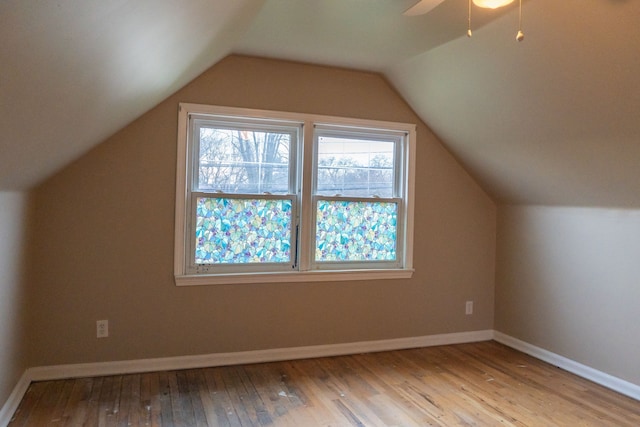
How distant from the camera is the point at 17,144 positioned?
1680 millimetres

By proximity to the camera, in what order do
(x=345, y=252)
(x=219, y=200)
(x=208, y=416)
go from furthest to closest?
1. (x=345, y=252)
2. (x=219, y=200)
3. (x=208, y=416)

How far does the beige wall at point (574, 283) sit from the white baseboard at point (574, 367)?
4 centimetres

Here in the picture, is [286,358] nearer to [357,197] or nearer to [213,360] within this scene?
[213,360]

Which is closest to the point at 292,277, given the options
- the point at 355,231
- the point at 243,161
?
the point at 355,231

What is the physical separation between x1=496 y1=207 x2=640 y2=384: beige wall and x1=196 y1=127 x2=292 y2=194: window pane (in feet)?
6.99

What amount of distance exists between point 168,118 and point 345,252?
173 centimetres

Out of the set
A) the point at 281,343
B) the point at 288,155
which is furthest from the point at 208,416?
the point at 288,155

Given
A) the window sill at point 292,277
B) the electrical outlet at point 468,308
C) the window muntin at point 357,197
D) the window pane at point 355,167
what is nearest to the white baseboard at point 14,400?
the window sill at point 292,277

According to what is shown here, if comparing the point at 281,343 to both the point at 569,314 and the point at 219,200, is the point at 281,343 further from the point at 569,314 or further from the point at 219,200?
the point at 569,314

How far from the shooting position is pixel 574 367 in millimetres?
3367

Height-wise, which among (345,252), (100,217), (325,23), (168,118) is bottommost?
(345,252)

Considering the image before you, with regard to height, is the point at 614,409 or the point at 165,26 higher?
the point at 165,26

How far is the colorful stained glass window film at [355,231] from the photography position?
365cm

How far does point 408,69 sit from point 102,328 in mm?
2896
